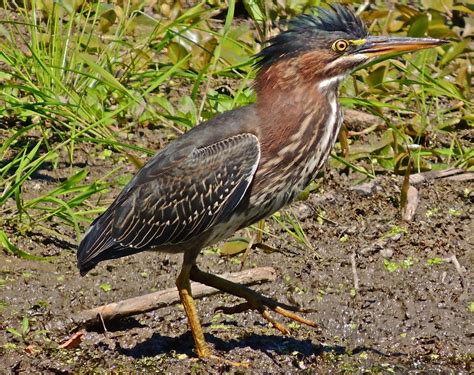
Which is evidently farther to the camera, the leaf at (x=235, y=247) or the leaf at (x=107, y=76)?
the leaf at (x=107, y=76)

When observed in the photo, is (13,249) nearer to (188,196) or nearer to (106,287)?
(106,287)

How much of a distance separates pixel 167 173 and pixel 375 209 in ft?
6.47

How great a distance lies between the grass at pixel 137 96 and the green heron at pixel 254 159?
2.25ft

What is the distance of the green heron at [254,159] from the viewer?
19.6 feet

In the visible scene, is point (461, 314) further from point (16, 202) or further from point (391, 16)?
point (391, 16)

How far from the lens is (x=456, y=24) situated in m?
9.58

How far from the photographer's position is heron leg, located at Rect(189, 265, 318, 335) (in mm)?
6164

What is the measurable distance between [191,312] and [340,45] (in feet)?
5.41

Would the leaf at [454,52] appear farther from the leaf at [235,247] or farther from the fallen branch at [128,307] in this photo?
the fallen branch at [128,307]

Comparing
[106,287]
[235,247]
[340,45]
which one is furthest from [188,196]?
[340,45]

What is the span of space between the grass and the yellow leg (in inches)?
36.5

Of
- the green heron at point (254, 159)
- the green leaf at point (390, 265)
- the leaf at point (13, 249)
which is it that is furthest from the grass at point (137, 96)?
the green heron at point (254, 159)

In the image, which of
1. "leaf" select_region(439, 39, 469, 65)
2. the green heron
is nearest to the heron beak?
the green heron

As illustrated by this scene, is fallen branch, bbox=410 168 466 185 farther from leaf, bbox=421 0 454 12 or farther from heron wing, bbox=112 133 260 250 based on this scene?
heron wing, bbox=112 133 260 250
